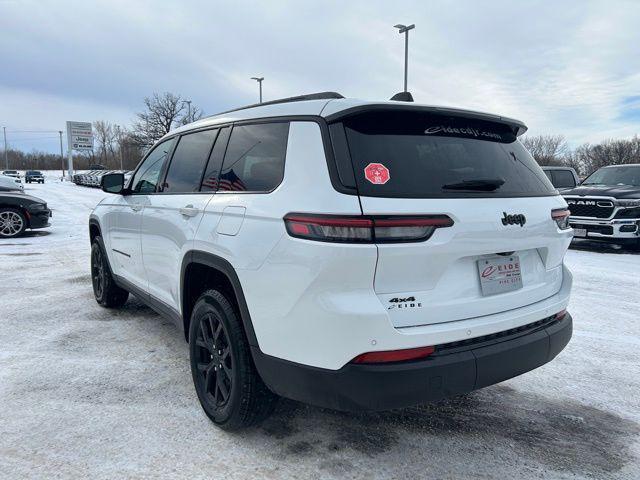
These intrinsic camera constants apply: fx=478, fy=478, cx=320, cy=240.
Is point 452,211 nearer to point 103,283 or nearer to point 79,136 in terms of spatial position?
point 103,283

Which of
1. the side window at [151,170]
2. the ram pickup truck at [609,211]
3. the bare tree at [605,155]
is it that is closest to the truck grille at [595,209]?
the ram pickup truck at [609,211]

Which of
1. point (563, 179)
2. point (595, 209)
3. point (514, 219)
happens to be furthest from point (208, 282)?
point (563, 179)

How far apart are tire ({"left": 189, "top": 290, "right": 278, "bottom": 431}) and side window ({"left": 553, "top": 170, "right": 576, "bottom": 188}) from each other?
1145 cm

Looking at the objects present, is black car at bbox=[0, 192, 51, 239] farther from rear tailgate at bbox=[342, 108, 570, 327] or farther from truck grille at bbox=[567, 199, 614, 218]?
truck grille at bbox=[567, 199, 614, 218]

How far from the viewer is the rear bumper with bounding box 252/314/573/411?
6.86 ft

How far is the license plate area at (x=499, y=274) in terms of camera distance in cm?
235

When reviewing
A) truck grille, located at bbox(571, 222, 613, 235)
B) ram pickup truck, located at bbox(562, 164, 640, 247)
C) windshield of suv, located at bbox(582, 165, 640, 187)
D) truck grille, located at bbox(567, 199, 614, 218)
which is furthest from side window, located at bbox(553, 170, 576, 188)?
truck grille, located at bbox(571, 222, 613, 235)

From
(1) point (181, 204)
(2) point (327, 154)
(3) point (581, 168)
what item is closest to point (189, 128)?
(1) point (181, 204)

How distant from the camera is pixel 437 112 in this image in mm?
2486

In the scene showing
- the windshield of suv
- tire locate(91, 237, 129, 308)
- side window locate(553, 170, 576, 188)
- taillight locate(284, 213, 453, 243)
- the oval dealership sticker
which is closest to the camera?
taillight locate(284, 213, 453, 243)


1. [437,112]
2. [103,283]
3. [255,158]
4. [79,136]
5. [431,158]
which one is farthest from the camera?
[79,136]

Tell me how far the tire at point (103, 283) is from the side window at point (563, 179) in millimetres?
10812

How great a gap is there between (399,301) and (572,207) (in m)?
9.37

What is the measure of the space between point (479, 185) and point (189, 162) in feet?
6.71
